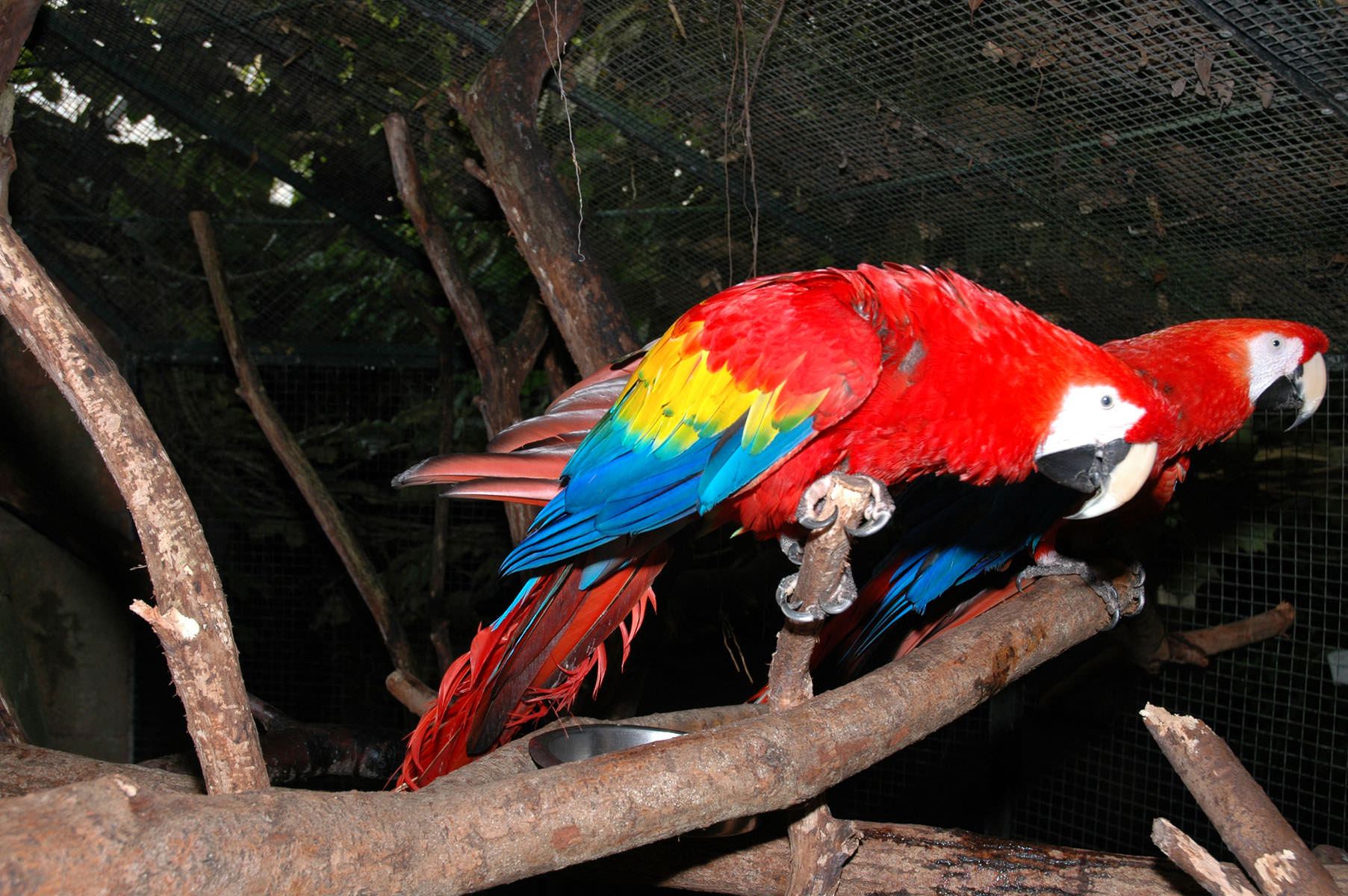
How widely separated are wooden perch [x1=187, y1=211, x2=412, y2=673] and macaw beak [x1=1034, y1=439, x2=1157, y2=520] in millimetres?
1880

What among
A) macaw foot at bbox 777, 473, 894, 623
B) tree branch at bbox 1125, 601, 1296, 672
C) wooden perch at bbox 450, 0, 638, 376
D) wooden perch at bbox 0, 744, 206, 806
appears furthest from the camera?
tree branch at bbox 1125, 601, 1296, 672

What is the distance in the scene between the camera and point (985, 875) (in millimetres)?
1268

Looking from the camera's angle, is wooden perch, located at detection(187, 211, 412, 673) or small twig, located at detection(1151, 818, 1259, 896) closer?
small twig, located at detection(1151, 818, 1259, 896)

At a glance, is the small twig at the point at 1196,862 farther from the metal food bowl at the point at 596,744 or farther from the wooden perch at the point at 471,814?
the metal food bowl at the point at 596,744

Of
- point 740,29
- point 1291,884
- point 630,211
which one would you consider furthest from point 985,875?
point 630,211

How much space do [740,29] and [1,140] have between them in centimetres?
128

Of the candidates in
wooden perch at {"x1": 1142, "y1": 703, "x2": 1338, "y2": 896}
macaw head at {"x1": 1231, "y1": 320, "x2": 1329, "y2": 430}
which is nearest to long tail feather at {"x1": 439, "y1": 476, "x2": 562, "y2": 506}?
wooden perch at {"x1": 1142, "y1": 703, "x2": 1338, "y2": 896}

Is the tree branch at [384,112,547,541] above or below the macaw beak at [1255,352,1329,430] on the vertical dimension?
above

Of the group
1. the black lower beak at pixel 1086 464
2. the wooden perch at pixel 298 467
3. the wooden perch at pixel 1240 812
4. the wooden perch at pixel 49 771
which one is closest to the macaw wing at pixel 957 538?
the black lower beak at pixel 1086 464

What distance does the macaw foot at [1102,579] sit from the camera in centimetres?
177

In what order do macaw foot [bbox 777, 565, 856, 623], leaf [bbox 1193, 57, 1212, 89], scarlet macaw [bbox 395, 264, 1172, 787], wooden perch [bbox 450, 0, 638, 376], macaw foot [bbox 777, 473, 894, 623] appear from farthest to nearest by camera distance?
wooden perch [bbox 450, 0, 638, 376] → leaf [bbox 1193, 57, 1212, 89] → scarlet macaw [bbox 395, 264, 1172, 787] → macaw foot [bbox 777, 565, 856, 623] → macaw foot [bbox 777, 473, 894, 623]

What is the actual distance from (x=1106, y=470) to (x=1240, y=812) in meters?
0.45

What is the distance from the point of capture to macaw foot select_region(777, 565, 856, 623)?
1152mm

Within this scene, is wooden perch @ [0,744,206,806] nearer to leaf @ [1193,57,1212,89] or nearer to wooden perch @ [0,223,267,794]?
wooden perch @ [0,223,267,794]
